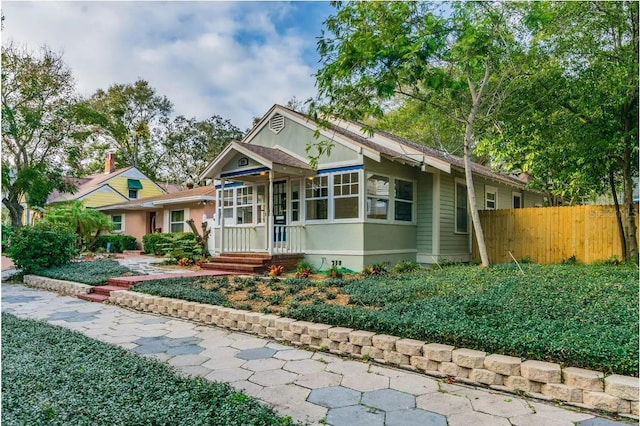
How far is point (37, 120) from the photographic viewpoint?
14.7 meters

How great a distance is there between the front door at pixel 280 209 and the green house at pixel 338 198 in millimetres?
28

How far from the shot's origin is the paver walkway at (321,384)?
285 centimetres

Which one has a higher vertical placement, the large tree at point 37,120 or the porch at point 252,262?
the large tree at point 37,120

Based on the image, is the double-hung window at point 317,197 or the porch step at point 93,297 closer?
the porch step at point 93,297

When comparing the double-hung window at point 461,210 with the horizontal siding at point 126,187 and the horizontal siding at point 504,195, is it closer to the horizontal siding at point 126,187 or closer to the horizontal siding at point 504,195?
the horizontal siding at point 504,195

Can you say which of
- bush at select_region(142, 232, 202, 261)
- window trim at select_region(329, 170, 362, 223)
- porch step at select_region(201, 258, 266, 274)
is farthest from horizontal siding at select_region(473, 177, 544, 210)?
bush at select_region(142, 232, 202, 261)

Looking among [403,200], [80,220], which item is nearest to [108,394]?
[403,200]

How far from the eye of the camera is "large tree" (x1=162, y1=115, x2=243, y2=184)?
29.0 m

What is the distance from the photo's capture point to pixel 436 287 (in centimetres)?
610

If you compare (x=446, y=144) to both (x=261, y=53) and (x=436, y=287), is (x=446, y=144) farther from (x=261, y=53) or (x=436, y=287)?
(x=436, y=287)

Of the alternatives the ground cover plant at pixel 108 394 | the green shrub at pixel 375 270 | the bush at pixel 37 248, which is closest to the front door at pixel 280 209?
the green shrub at pixel 375 270

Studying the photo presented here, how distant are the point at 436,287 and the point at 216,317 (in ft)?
10.5

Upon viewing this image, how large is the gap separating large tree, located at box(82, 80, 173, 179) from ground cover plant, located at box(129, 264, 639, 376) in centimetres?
2612

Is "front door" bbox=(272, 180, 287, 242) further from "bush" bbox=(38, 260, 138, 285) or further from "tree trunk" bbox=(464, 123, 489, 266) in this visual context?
Answer: "tree trunk" bbox=(464, 123, 489, 266)
